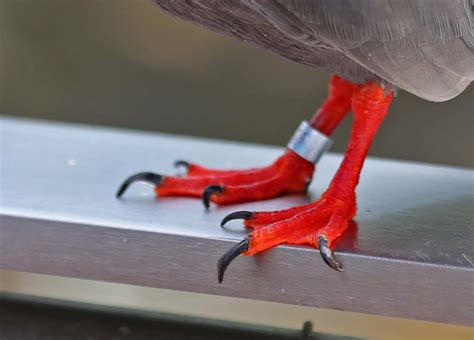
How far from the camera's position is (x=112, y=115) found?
4000 millimetres

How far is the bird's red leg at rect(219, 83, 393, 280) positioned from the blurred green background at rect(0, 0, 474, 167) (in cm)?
212

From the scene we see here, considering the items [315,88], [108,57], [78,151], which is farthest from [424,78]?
[108,57]

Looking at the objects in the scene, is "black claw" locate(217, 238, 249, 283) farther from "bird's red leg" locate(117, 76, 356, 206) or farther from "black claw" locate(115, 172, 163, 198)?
"black claw" locate(115, 172, 163, 198)

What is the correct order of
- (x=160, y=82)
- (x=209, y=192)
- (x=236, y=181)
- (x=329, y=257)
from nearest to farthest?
(x=329, y=257), (x=209, y=192), (x=236, y=181), (x=160, y=82)

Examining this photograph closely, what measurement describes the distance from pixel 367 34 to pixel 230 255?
41cm

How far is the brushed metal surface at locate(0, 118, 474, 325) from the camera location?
1.35 metres

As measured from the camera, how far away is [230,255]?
1371mm

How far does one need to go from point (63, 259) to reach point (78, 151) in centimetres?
54

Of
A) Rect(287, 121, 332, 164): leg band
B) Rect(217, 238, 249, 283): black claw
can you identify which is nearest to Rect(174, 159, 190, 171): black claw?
Rect(287, 121, 332, 164): leg band

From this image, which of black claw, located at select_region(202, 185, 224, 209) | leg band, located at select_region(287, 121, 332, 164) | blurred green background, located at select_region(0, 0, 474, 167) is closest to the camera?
black claw, located at select_region(202, 185, 224, 209)

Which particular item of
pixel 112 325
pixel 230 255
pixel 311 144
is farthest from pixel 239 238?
pixel 311 144

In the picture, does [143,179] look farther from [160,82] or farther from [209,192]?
[160,82]

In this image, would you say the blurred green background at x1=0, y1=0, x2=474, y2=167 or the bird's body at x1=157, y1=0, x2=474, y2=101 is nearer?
the bird's body at x1=157, y1=0, x2=474, y2=101

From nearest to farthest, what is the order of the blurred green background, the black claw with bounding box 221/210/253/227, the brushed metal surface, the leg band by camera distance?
the brushed metal surface, the black claw with bounding box 221/210/253/227, the leg band, the blurred green background
